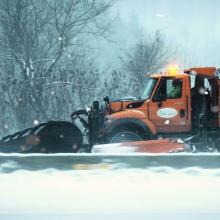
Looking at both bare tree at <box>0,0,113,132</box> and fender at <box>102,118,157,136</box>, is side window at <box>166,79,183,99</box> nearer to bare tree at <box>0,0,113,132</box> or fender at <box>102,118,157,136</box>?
fender at <box>102,118,157,136</box>

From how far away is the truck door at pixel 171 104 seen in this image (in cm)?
1291

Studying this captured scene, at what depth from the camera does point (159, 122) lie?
522 inches

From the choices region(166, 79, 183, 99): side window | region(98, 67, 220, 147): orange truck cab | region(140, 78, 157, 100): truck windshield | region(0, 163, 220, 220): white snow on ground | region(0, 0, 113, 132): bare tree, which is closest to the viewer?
region(0, 163, 220, 220): white snow on ground

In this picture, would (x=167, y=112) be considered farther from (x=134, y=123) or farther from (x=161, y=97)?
(x=134, y=123)

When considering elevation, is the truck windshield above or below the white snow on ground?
above

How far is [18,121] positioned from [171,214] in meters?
16.6

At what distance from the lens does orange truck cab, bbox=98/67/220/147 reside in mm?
12984

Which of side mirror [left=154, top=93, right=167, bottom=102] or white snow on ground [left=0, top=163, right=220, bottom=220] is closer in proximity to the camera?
white snow on ground [left=0, top=163, right=220, bottom=220]

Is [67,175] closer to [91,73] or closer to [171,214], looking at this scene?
[171,214]

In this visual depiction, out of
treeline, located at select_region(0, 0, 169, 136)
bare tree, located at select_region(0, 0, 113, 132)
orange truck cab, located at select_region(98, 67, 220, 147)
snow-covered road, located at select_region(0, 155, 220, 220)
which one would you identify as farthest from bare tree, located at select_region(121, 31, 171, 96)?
snow-covered road, located at select_region(0, 155, 220, 220)

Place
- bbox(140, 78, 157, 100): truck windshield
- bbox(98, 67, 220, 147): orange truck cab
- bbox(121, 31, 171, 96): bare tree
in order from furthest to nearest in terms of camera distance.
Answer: bbox(121, 31, 171, 96): bare tree < bbox(140, 78, 157, 100): truck windshield < bbox(98, 67, 220, 147): orange truck cab

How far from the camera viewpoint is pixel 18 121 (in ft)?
73.6

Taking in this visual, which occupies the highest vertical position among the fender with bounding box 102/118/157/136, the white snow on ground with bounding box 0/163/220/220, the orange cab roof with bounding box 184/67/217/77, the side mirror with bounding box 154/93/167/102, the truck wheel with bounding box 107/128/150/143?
the orange cab roof with bounding box 184/67/217/77

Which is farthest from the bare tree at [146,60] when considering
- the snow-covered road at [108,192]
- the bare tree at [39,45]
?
the snow-covered road at [108,192]
